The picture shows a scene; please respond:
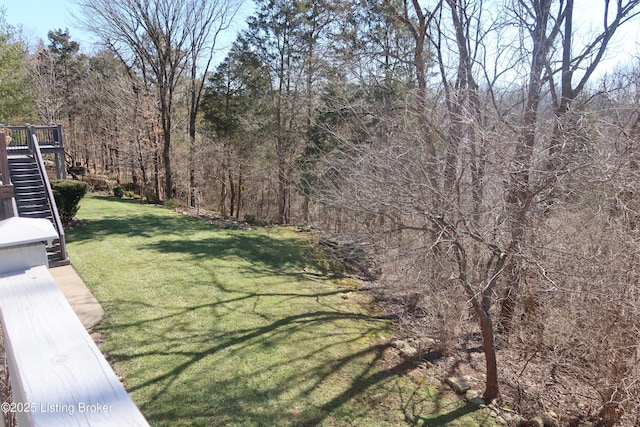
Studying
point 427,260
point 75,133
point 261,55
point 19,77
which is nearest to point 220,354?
point 427,260

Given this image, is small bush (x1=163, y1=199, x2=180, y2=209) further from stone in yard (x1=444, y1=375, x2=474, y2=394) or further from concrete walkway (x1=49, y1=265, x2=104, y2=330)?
stone in yard (x1=444, y1=375, x2=474, y2=394)

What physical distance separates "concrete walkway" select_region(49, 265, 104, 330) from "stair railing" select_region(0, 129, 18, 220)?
4.20ft

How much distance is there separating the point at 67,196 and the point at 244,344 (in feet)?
24.4

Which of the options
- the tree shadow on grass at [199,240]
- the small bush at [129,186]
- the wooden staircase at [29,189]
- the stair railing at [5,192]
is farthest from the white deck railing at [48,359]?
the small bush at [129,186]

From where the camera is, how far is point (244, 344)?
199 inches

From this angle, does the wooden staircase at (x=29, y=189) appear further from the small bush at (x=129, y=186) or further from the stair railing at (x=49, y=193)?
the small bush at (x=129, y=186)

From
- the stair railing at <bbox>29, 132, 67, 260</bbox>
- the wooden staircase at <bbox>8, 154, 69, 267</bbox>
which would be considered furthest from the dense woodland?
the wooden staircase at <bbox>8, 154, 69, 267</bbox>

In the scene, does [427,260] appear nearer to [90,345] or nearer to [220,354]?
[220,354]

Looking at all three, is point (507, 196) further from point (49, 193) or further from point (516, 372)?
point (49, 193)

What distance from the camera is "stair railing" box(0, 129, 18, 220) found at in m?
6.27

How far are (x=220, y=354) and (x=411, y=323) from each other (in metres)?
3.20

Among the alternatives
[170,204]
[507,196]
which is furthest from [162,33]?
[507,196]

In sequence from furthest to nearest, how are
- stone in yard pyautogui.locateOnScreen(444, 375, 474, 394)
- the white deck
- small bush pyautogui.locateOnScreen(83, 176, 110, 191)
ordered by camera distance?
small bush pyautogui.locateOnScreen(83, 176, 110, 191)
stone in yard pyautogui.locateOnScreen(444, 375, 474, 394)
the white deck

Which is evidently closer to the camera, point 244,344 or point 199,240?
point 244,344
